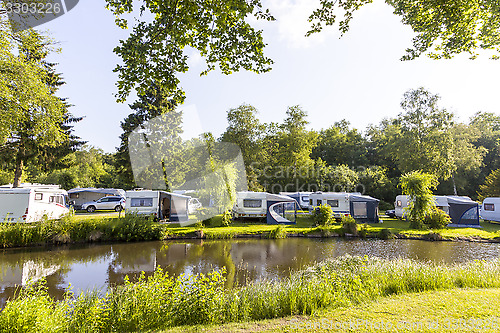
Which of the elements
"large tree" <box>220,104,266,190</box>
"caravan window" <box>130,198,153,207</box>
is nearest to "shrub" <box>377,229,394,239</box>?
"caravan window" <box>130,198,153,207</box>

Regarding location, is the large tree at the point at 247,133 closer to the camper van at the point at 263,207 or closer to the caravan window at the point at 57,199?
the camper van at the point at 263,207

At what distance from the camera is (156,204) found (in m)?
17.9

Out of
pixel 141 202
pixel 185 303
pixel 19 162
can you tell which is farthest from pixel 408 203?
pixel 19 162

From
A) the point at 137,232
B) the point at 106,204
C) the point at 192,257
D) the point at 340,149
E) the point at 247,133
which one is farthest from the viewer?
the point at 340,149

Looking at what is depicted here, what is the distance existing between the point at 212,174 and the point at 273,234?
18.9 feet

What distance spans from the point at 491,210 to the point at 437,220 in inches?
260

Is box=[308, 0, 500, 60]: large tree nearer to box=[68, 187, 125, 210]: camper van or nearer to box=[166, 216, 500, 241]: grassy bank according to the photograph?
box=[166, 216, 500, 241]: grassy bank

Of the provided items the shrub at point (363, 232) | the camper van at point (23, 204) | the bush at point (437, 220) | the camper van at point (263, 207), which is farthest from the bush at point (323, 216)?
the camper van at point (23, 204)

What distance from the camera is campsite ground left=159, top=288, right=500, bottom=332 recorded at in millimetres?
3512

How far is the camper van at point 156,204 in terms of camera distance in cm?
1766

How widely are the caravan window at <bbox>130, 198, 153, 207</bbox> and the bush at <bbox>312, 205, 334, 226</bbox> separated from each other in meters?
10.8

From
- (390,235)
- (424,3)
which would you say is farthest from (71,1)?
(390,235)

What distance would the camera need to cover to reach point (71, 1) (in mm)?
4027

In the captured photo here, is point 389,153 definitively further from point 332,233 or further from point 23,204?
point 23,204
